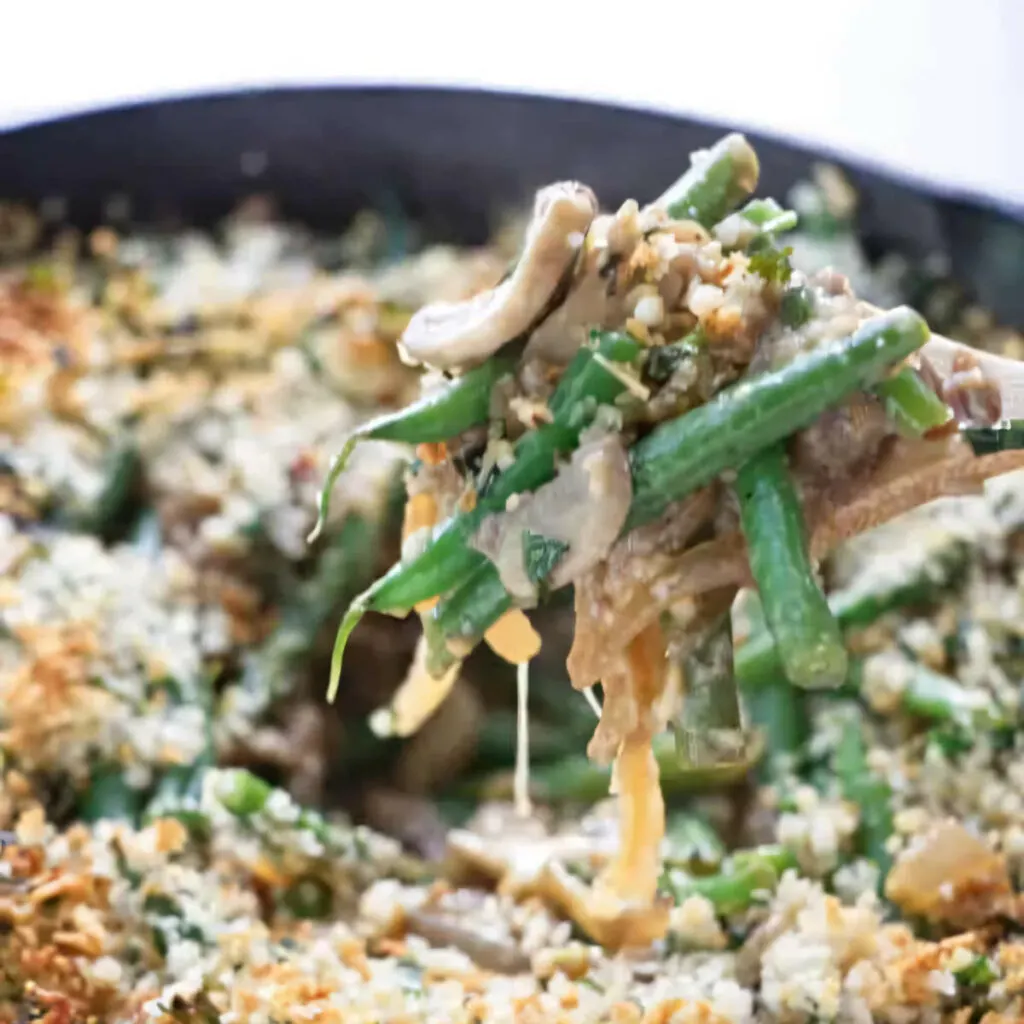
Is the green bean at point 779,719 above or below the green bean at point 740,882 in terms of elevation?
above

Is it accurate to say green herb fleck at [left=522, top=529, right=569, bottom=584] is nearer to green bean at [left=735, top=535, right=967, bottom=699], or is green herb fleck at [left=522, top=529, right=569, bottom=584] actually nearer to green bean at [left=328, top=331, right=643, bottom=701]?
green bean at [left=328, top=331, right=643, bottom=701]

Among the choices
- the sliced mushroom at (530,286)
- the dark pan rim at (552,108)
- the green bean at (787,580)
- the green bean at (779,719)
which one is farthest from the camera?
the dark pan rim at (552,108)

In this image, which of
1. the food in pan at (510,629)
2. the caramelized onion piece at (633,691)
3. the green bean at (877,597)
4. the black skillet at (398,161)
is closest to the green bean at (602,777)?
the food in pan at (510,629)

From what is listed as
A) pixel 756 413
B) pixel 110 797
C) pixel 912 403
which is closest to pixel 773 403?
pixel 756 413

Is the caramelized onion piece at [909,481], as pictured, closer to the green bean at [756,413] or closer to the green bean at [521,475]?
the green bean at [756,413]

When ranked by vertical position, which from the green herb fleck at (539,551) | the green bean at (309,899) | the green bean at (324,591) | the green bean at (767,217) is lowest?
the green bean at (309,899)
